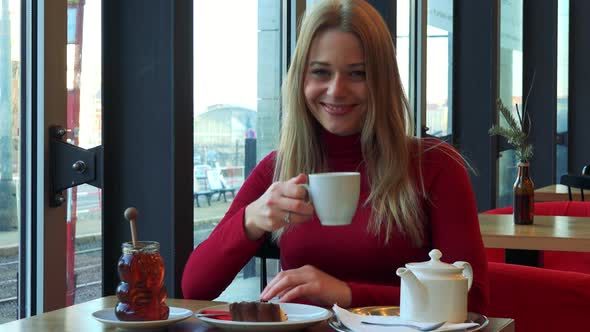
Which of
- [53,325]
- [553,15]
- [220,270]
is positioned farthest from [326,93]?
[553,15]

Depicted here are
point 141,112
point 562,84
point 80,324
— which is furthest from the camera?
point 562,84

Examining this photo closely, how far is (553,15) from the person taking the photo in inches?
310

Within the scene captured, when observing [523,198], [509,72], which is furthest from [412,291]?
[509,72]

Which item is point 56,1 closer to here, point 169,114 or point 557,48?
point 169,114

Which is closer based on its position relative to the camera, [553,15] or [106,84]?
[106,84]

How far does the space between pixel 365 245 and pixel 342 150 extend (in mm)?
260

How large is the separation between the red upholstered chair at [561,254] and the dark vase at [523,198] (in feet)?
0.96

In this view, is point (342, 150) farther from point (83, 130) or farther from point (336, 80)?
point (83, 130)

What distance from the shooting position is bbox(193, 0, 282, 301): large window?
321 centimetres

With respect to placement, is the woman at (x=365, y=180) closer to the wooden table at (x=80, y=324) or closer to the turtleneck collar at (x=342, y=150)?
the turtleneck collar at (x=342, y=150)

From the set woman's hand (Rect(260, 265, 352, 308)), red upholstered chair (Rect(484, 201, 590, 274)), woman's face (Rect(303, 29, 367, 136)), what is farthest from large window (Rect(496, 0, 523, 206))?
woman's hand (Rect(260, 265, 352, 308))

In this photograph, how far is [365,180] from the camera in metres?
2.13

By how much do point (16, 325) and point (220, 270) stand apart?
560mm

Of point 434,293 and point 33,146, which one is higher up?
point 33,146
